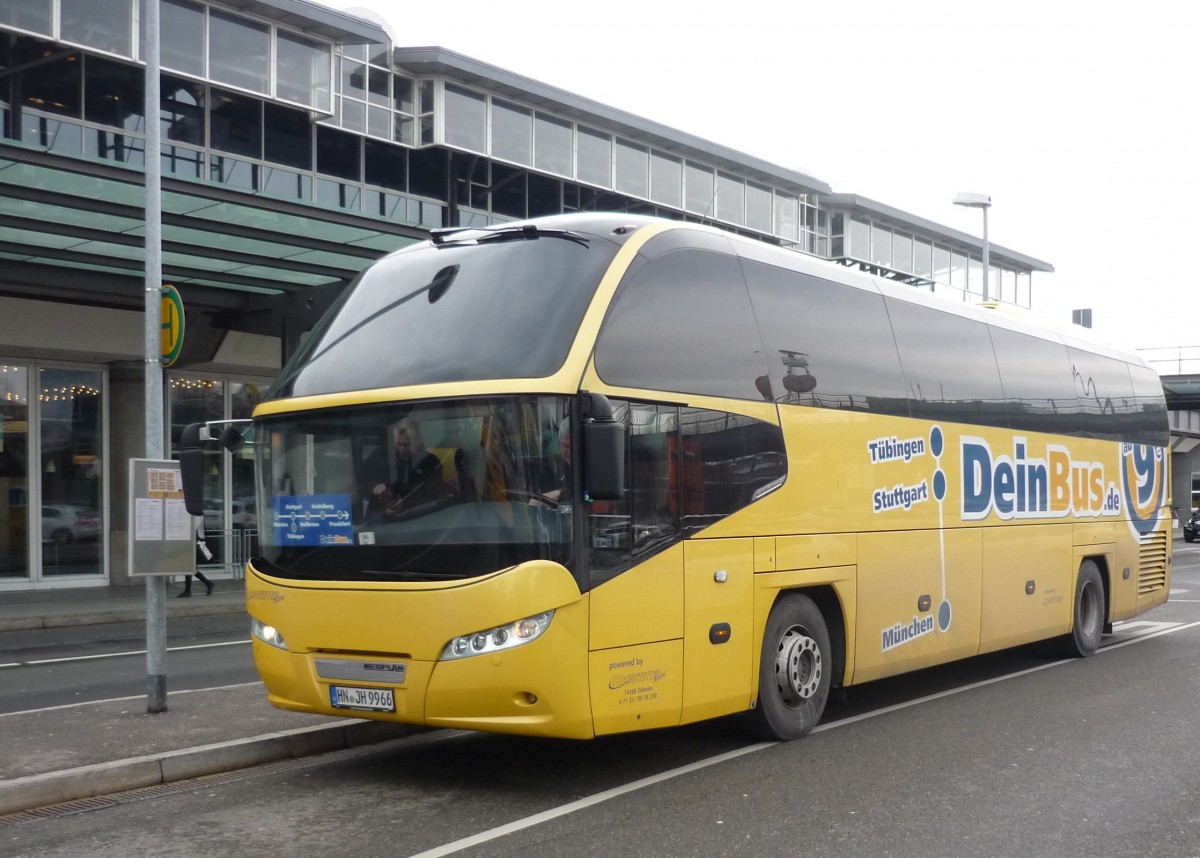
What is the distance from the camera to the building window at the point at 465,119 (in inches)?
1180

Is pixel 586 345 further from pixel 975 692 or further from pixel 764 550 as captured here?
pixel 975 692

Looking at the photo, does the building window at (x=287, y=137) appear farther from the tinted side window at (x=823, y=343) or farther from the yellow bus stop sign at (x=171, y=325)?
the tinted side window at (x=823, y=343)

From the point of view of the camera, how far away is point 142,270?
837 inches

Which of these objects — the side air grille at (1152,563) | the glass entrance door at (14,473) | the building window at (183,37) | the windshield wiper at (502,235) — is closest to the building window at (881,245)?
the building window at (183,37)

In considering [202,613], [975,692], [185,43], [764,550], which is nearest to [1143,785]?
[764,550]

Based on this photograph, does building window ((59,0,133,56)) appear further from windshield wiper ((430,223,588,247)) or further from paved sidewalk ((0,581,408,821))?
windshield wiper ((430,223,588,247))

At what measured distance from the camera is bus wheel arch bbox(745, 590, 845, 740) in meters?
8.69

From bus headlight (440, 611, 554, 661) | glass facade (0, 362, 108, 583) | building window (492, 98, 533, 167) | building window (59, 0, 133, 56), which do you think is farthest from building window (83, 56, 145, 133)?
bus headlight (440, 611, 554, 661)

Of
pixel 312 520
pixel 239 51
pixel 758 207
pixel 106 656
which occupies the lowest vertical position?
pixel 106 656

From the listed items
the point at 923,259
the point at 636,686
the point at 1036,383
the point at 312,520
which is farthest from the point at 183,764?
the point at 923,259

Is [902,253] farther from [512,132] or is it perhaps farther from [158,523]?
[158,523]

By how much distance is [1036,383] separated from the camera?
1323cm

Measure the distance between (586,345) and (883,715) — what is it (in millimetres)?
4606

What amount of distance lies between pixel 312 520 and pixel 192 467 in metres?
1.25
